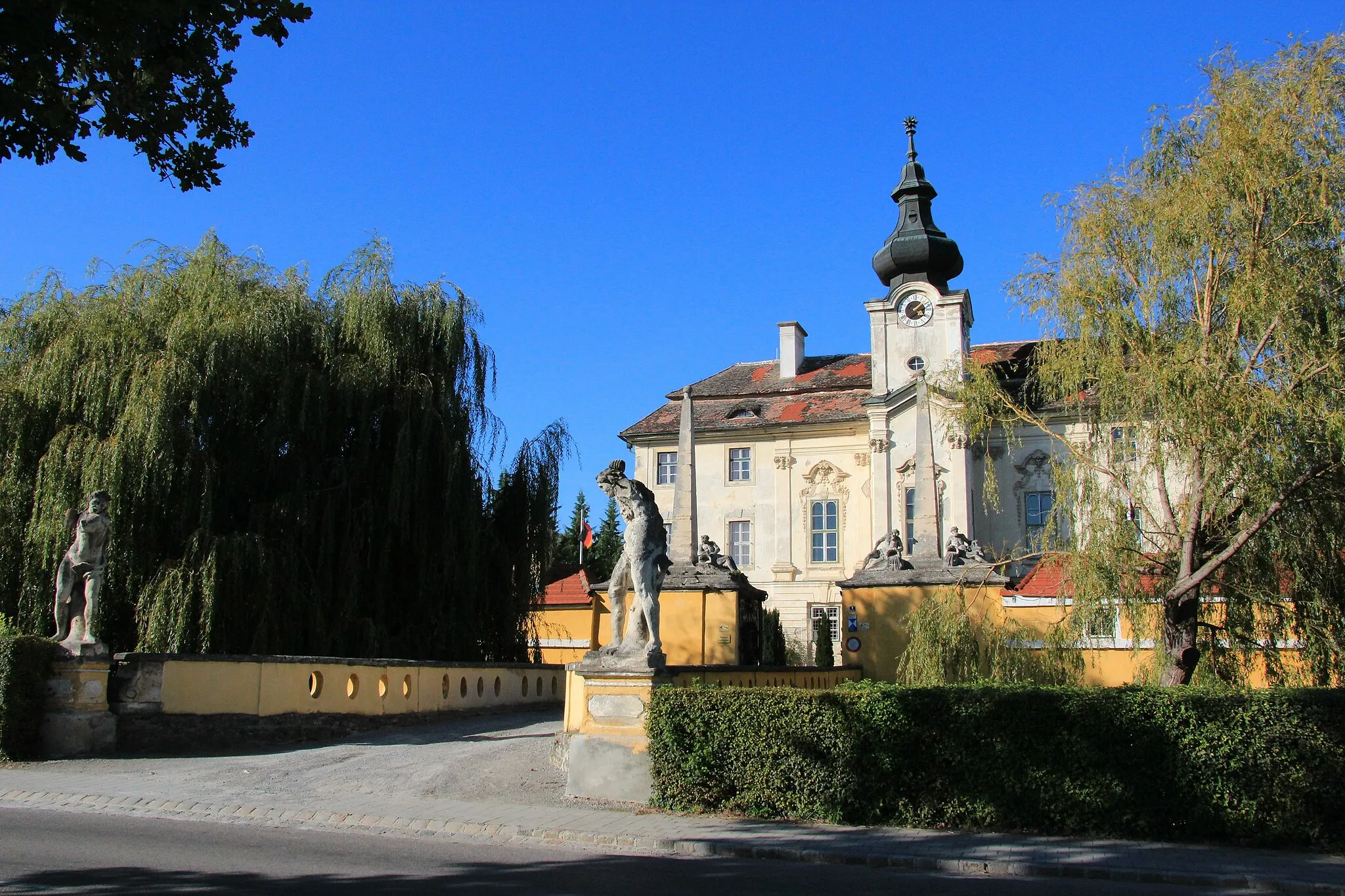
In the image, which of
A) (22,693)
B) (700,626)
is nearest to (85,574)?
(22,693)

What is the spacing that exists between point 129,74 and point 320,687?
10.00 meters

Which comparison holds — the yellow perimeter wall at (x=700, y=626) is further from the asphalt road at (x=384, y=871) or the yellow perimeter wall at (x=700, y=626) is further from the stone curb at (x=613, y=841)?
the asphalt road at (x=384, y=871)

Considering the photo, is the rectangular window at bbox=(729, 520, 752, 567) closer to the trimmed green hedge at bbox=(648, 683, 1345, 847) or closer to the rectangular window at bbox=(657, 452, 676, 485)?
the rectangular window at bbox=(657, 452, 676, 485)

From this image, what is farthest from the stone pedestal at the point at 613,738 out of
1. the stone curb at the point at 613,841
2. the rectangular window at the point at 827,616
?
the rectangular window at the point at 827,616

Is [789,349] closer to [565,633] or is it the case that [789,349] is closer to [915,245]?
[915,245]

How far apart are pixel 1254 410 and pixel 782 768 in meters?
5.86

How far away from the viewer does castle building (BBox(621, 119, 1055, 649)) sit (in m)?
35.3

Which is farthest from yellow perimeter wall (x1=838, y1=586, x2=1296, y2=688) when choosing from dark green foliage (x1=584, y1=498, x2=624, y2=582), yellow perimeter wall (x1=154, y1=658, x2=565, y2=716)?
dark green foliage (x1=584, y1=498, x2=624, y2=582)

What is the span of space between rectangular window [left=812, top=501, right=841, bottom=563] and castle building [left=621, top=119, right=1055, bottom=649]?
1.9 inches

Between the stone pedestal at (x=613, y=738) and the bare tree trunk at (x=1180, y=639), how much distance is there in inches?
211

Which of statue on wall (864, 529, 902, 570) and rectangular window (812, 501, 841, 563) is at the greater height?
rectangular window (812, 501, 841, 563)

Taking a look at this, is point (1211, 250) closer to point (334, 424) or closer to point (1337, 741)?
point (1337, 741)

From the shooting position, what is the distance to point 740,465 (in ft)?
130

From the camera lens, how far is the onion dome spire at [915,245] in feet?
125
